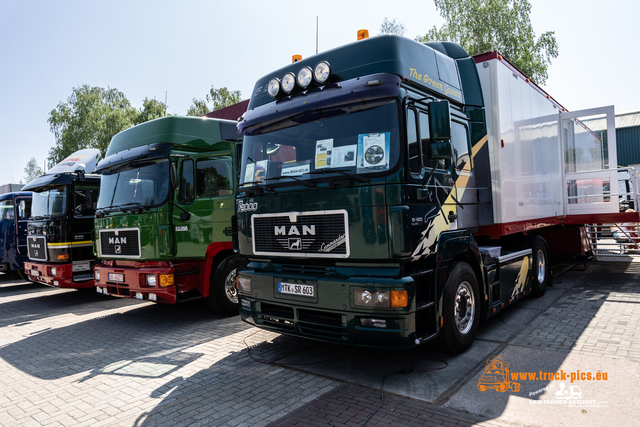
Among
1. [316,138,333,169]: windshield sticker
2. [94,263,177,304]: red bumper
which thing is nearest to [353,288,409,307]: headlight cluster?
[316,138,333,169]: windshield sticker

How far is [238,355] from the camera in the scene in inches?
202

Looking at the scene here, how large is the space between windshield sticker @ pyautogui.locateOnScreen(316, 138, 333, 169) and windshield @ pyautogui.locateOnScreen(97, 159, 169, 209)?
131 inches

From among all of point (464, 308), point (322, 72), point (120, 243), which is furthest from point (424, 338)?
point (120, 243)

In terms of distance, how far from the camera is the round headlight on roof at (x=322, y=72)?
14.4 feet

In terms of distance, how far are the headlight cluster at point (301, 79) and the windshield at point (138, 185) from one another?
2.73 meters

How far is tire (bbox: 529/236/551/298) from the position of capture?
284 inches

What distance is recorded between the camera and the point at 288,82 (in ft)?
15.3

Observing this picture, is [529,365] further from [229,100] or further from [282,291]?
[229,100]

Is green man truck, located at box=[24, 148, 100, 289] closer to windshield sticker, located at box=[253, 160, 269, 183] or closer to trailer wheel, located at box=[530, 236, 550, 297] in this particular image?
windshield sticker, located at box=[253, 160, 269, 183]

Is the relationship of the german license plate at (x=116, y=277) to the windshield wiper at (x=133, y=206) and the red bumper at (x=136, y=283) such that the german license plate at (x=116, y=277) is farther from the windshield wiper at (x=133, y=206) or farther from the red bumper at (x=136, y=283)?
the windshield wiper at (x=133, y=206)

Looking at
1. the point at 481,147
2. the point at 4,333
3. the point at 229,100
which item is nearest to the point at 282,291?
the point at 481,147

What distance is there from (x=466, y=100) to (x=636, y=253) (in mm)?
6687

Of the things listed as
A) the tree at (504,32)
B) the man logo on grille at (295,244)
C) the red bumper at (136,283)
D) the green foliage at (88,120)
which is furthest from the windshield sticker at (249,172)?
the green foliage at (88,120)

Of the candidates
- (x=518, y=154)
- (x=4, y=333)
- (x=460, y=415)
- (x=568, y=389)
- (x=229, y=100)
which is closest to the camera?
(x=460, y=415)
